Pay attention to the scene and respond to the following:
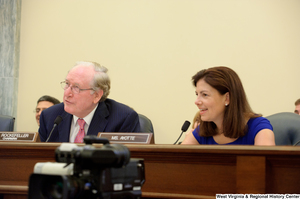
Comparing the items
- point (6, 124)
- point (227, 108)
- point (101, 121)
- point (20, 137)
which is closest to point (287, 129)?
point (227, 108)

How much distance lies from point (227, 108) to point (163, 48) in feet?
5.84

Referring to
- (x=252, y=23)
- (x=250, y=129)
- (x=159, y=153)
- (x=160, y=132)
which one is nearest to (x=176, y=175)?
(x=159, y=153)

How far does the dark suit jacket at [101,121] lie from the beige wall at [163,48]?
4.63 feet

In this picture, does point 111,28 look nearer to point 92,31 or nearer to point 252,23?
point 92,31

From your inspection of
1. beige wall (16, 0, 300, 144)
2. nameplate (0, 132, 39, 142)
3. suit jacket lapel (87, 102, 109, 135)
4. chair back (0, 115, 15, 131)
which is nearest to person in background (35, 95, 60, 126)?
beige wall (16, 0, 300, 144)

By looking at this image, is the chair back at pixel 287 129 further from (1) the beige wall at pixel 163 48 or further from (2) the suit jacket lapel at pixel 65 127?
(2) the suit jacket lapel at pixel 65 127

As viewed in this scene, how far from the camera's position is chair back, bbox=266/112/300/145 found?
2240 mm

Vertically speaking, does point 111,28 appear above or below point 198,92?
above

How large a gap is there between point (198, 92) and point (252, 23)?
169cm

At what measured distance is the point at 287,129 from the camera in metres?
2.28

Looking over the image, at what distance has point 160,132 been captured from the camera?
3725 mm

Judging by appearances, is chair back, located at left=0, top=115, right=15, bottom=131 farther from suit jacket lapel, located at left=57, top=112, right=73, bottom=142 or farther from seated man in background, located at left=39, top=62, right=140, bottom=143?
suit jacket lapel, located at left=57, top=112, right=73, bottom=142

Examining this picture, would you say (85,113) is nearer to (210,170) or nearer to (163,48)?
(210,170)

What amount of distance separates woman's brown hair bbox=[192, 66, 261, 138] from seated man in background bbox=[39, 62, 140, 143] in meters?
0.57
